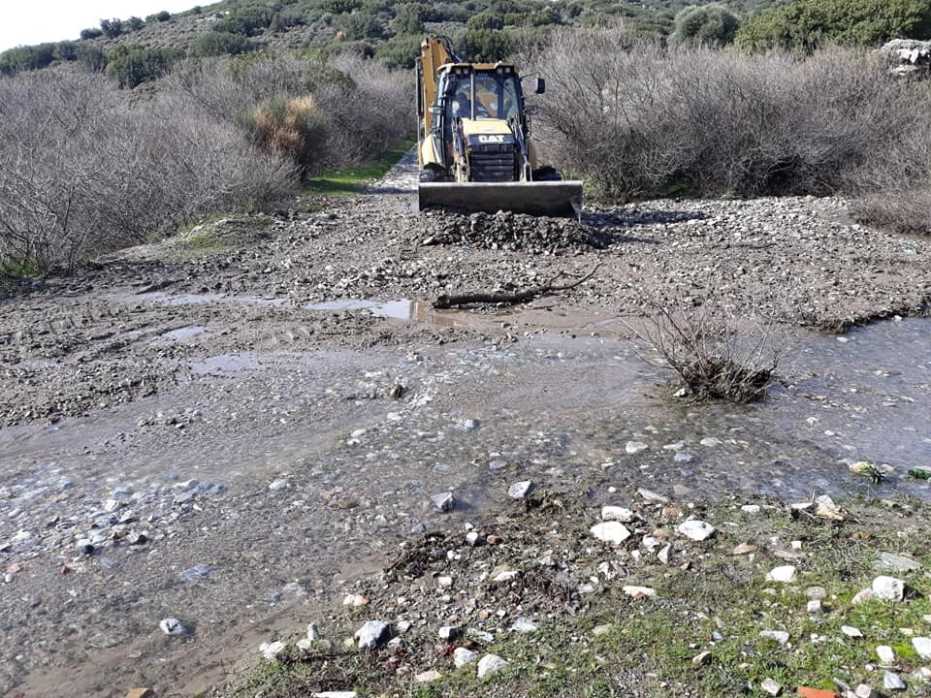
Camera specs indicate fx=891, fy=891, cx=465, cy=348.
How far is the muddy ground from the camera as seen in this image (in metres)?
4.00

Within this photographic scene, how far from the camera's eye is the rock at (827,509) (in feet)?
14.7

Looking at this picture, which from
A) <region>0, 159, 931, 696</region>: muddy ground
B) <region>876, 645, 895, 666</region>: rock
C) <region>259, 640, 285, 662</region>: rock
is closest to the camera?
<region>876, 645, 895, 666</region>: rock

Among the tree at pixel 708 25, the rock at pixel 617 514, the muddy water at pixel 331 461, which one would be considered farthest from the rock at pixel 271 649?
the tree at pixel 708 25

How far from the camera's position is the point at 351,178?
22.6 metres

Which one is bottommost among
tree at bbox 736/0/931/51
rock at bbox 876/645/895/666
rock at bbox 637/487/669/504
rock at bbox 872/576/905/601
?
rock at bbox 637/487/669/504

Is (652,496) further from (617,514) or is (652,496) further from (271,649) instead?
(271,649)

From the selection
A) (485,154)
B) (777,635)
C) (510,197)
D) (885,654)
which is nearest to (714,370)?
(777,635)

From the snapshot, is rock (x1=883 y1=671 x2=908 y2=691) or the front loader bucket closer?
rock (x1=883 y1=671 x2=908 y2=691)

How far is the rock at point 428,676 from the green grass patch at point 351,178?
1672 centimetres

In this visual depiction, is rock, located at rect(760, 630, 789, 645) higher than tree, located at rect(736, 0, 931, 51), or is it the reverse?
tree, located at rect(736, 0, 931, 51)

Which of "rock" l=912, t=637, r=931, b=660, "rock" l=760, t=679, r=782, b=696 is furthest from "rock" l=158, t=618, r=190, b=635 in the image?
"rock" l=912, t=637, r=931, b=660

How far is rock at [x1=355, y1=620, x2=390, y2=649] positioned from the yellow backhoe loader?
9.31 m

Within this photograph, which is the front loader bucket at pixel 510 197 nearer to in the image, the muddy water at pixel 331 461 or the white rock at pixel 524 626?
the muddy water at pixel 331 461

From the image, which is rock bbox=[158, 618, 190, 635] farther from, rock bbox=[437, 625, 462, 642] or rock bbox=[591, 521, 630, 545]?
rock bbox=[591, 521, 630, 545]
